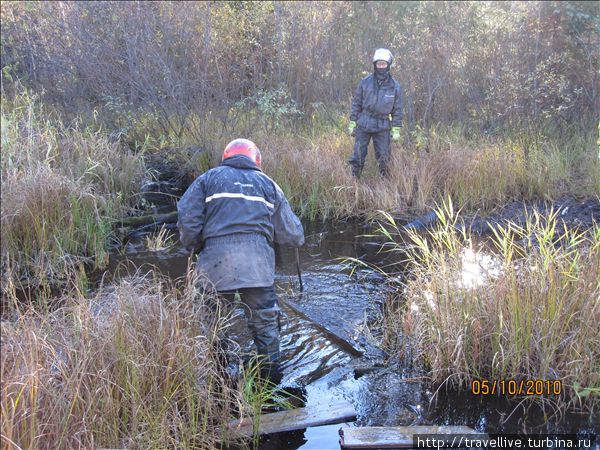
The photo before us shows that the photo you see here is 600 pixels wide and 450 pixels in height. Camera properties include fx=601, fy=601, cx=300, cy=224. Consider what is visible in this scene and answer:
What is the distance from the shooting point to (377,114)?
920cm

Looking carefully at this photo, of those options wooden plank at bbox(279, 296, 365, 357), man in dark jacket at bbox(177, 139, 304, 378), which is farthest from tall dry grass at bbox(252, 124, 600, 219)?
man in dark jacket at bbox(177, 139, 304, 378)

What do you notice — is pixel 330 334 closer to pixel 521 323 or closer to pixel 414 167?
pixel 521 323

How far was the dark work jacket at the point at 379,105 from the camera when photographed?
9172 mm

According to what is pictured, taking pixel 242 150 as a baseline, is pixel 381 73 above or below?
above

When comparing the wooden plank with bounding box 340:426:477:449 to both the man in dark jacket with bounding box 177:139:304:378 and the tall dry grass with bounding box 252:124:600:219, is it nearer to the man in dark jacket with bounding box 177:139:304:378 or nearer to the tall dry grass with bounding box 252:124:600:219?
the man in dark jacket with bounding box 177:139:304:378

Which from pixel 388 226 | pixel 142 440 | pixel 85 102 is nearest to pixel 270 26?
pixel 85 102

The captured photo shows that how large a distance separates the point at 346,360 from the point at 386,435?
47.3 inches

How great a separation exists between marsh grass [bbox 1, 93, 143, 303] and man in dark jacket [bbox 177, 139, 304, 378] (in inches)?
52.6

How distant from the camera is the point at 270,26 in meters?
10.8

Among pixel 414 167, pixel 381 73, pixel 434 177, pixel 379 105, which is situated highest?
pixel 381 73

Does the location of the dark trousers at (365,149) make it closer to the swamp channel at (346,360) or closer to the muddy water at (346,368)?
the swamp channel at (346,360)

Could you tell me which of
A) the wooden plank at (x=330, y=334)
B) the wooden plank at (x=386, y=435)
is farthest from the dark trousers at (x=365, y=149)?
the wooden plank at (x=386, y=435)

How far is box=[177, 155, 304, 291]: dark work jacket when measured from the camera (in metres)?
4.37

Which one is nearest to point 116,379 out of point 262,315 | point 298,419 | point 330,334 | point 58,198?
point 298,419
